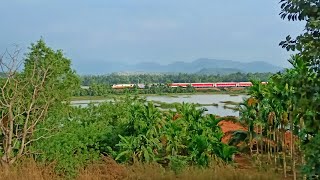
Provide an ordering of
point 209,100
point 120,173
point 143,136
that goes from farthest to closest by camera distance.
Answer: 1. point 209,100
2. point 143,136
3. point 120,173

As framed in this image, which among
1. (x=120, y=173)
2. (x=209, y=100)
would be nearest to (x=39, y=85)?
(x=120, y=173)

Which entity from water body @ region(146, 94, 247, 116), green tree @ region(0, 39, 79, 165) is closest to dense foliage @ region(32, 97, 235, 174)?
green tree @ region(0, 39, 79, 165)

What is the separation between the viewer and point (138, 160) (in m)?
11.5

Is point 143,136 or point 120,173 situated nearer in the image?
point 120,173

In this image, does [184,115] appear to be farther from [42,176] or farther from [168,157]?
[42,176]

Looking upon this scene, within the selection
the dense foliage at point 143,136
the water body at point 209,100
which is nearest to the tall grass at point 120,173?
the dense foliage at point 143,136

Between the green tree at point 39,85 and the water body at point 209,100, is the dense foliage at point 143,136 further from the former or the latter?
the water body at point 209,100

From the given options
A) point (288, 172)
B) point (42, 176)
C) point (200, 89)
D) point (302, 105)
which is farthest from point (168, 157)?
point (200, 89)

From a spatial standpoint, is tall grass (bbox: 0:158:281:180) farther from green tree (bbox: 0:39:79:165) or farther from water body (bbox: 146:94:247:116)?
water body (bbox: 146:94:247:116)

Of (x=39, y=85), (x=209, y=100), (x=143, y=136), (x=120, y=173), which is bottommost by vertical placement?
(x=209, y=100)

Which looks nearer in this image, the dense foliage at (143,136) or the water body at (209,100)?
the dense foliage at (143,136)

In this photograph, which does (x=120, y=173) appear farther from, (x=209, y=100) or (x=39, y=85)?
(x=209, y=100)

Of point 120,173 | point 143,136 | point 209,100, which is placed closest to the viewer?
point 120,173

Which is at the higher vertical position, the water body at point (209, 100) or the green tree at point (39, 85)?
the green tree at point (39, 85)
